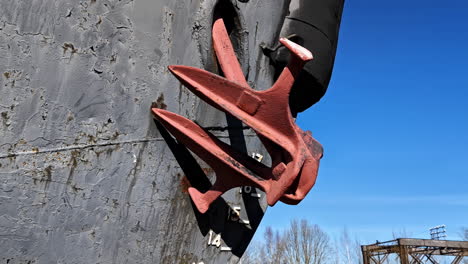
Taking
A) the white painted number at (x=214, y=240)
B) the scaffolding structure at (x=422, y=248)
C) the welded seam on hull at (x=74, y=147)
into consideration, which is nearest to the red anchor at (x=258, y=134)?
the welded seam on hull at (x=74, y=147)

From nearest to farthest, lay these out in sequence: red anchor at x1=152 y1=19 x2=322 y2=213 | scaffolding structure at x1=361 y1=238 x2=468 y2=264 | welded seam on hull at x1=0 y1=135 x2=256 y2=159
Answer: welded seam on hull at x1=0 y1=135 x2=256 y2=159
red anchor at x1=152 y1=19 x2=322 y2=213
scaffolding structure at x1=361 y1=238 x2=468 y2=264

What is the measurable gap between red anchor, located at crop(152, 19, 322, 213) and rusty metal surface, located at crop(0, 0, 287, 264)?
8.2 inches

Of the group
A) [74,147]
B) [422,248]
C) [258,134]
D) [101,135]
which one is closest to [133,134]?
[101,135]

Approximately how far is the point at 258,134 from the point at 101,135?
3.39ft

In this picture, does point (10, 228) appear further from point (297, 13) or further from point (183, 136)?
point (297, 13)

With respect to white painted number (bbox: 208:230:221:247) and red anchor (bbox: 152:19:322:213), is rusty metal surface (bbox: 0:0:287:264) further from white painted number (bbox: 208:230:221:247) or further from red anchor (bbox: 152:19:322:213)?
red anchor (bbox: 152:19:322:213)

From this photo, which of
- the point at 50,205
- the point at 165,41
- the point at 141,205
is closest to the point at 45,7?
the point at 165,41

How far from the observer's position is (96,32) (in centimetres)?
253

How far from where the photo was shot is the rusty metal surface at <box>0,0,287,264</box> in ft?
7.09

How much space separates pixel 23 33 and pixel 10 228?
1.05 m

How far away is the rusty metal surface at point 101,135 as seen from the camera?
216cm

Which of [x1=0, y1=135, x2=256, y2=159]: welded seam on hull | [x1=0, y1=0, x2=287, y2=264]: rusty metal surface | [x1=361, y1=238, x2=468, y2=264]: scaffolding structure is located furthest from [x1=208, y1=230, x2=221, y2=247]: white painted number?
[x1=361, y1=238, x2=468, y2=264]: scaffolding structure

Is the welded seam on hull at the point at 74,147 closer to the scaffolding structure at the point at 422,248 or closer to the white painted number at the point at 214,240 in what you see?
the white painted number at the point at 214,240

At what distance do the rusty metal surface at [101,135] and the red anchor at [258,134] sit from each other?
0.21 meters
